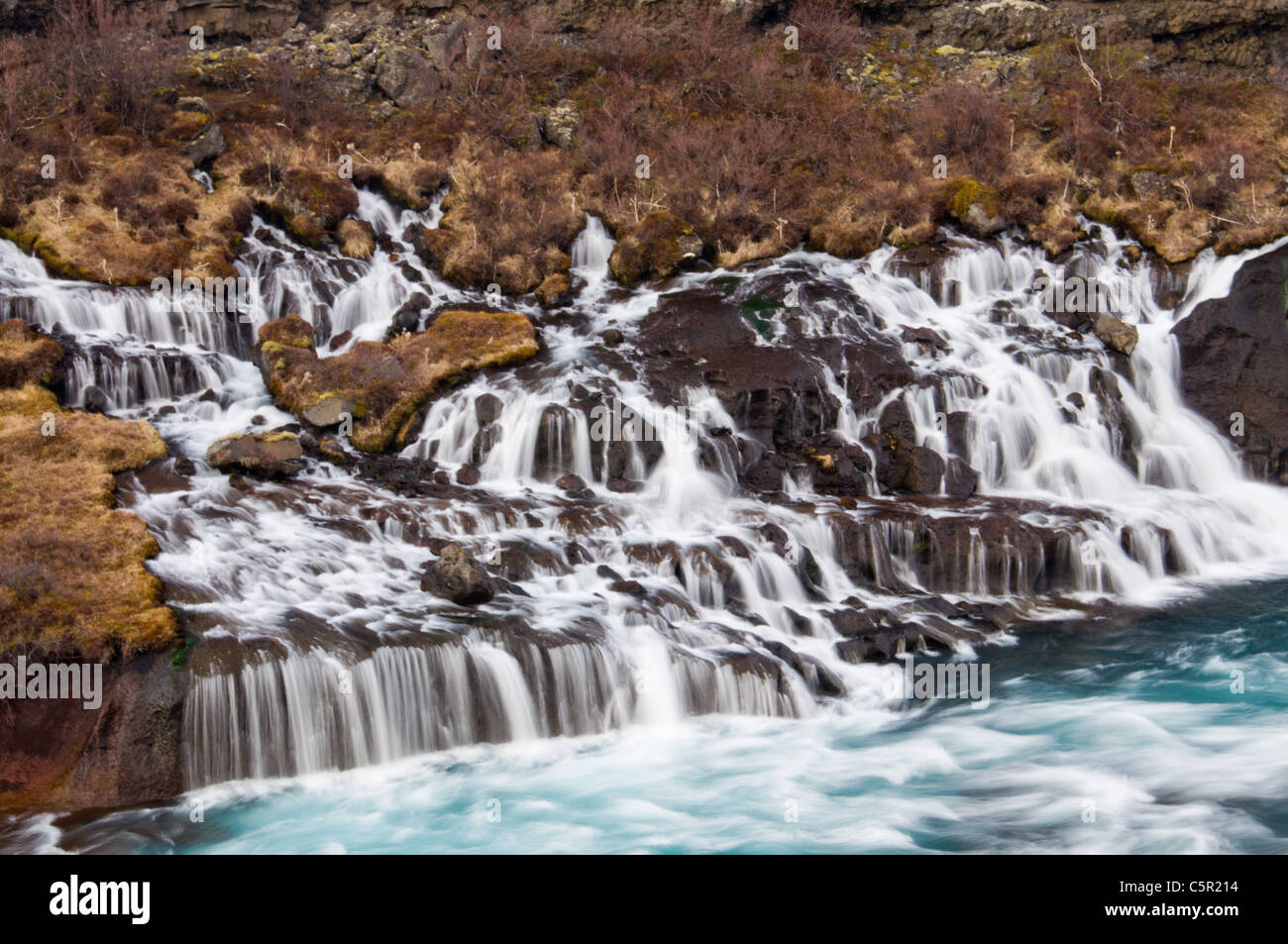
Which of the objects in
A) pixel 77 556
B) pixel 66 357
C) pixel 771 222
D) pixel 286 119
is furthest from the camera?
pixel 286 119

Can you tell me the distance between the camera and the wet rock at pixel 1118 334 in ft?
66.1

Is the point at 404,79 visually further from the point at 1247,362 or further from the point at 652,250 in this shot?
the point at 1247,362

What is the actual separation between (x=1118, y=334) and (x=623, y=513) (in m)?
10.7

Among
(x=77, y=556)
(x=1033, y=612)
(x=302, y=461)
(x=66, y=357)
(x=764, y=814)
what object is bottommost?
(x=764, y=814)

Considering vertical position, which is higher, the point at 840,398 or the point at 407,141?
the point at 407,141

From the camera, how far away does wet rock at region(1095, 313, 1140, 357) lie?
20141 mm

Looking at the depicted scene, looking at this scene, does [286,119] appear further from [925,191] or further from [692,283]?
[925,191]

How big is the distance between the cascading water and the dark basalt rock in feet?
1.33

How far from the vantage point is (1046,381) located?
19.5m

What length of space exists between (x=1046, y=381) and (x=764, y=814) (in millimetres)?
12180

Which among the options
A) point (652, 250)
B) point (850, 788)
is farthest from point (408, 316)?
point (850, 788)

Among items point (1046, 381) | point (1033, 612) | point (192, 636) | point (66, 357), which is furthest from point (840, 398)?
point (66, 357)

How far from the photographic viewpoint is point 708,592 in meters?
14.3

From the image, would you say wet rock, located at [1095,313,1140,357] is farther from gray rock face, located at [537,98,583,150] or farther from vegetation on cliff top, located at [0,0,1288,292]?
gray rock face, located at [537,98,583,150]
